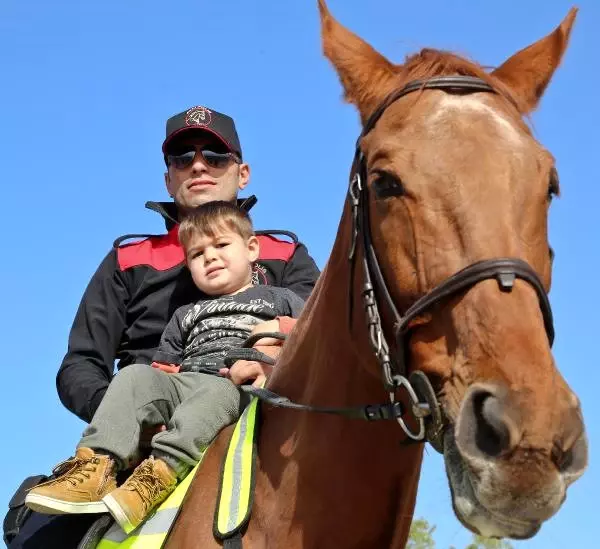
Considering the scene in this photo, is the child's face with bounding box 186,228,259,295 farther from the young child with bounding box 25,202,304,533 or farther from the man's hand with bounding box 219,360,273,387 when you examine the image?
the man's hand with bounding box 219,360,273,387

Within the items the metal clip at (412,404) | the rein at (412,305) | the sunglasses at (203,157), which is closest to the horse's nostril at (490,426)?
the rein at (412,305)

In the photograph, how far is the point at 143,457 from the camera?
5551 mm

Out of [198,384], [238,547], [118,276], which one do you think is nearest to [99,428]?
[198,384]

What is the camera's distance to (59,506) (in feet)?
15.8

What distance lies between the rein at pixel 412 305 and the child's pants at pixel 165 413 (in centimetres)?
81

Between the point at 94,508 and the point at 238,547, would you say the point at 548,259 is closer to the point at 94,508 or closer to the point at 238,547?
the point at 238,547

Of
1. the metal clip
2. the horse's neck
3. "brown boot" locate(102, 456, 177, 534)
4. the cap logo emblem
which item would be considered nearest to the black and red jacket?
the cap logo emblem

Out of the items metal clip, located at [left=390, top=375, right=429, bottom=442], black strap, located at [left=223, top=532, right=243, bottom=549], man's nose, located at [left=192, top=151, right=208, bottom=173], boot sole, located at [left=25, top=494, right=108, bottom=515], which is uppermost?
man's nose, located at [left=192, top=151, right=208, bottom=173]

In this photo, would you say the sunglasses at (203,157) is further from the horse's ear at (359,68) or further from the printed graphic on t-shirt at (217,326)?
the horse's ear at (359,68)

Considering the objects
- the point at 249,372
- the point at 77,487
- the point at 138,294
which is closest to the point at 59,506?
the point at 77,487

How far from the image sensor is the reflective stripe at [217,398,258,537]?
4.47 meters

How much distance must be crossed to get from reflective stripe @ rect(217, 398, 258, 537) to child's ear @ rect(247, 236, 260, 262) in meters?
1.87

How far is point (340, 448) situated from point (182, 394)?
1546 mm

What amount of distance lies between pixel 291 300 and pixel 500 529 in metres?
3.20
